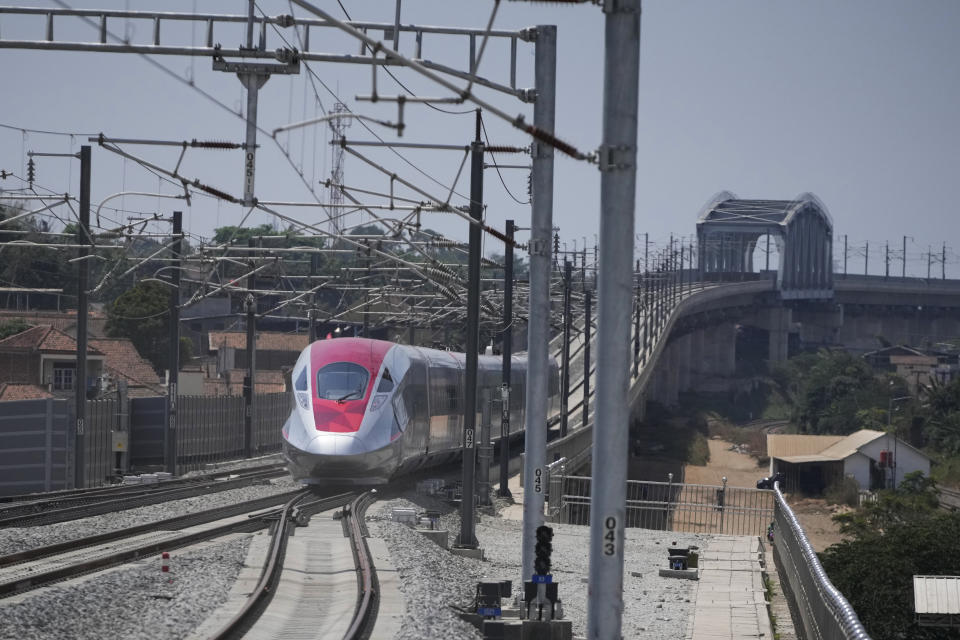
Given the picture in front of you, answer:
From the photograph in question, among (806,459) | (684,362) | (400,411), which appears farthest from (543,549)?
(684,362)

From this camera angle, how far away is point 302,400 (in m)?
27.2

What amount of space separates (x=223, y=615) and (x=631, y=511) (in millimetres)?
25775

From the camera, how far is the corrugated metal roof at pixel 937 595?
21.1m

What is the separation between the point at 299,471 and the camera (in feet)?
89.9

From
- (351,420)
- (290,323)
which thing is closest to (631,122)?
(351,420)

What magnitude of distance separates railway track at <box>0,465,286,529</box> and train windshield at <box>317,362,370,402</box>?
3.72m

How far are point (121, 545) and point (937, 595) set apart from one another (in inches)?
509

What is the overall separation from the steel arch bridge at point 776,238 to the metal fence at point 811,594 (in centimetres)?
14888

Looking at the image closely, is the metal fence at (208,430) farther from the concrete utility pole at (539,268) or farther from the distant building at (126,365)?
the concrete utility pole at (539,268)

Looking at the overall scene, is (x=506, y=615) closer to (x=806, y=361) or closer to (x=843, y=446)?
(x=843, y=446)

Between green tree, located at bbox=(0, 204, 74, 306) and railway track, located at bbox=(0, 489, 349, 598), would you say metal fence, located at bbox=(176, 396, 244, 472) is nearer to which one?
railway track, located at bbox=(0, 489, 349, 598)

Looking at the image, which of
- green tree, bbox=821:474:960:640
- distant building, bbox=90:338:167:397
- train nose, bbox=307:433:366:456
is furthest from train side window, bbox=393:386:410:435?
distant building, bbox=90:338:167:397

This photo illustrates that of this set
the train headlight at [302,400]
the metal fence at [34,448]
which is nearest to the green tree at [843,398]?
the metal fence at [34,448]

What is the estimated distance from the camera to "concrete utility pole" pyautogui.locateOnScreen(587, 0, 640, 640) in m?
9.29
